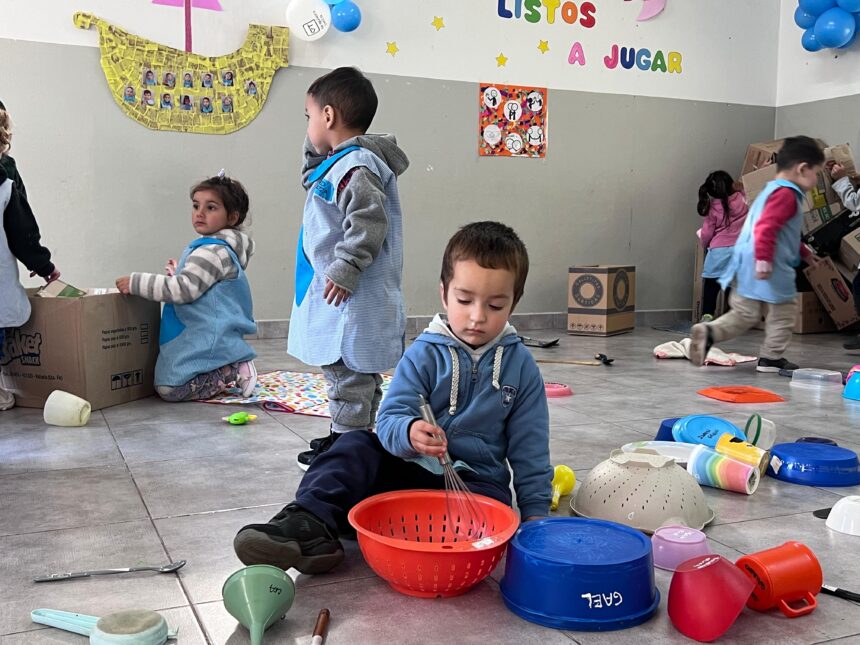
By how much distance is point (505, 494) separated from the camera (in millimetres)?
1672

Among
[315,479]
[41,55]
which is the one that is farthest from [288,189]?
[315,479]

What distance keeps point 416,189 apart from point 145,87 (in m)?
1.71

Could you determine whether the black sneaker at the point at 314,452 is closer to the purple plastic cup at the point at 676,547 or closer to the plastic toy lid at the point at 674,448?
the plastic toy lid at the point at 674,448

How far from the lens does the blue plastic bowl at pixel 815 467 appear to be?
7.06 ft

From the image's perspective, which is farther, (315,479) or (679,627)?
(315,479)

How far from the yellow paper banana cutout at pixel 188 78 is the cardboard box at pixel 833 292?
365cm

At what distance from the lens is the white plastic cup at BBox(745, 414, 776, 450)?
2383mm

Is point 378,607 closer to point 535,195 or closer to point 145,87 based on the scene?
point 145,87

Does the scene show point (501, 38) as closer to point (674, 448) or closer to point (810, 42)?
point (810, 42)

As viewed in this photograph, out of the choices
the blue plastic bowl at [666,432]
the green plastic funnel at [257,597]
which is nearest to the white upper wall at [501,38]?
the blue plastic bowl at [666,432]

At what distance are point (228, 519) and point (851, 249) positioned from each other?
489cm

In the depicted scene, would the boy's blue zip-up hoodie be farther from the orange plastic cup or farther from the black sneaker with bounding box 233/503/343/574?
the orange plastic cup

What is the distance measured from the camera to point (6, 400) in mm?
3023

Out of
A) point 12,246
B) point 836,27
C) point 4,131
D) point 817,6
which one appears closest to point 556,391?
point 12,246
